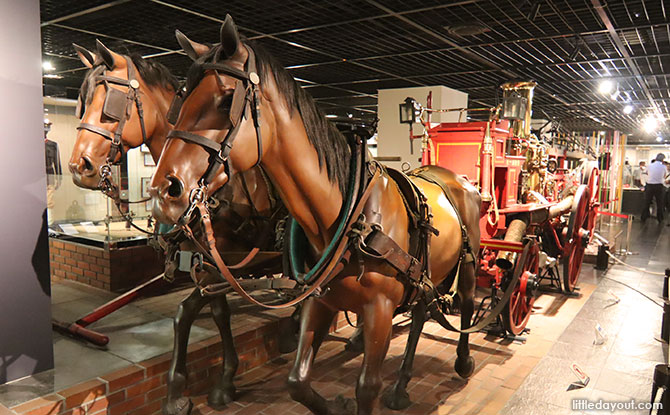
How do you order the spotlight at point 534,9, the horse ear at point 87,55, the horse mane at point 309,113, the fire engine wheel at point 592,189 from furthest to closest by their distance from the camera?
the fire engine wheel at point 592,189 → the spotlight at point 534,9 → the horse ear at point 87,55 → the horse mane at point 309,113

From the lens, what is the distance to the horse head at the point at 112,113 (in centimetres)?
272

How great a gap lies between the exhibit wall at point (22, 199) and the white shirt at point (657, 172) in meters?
15.2

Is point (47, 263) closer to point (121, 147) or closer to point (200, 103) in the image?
point (121, 147)

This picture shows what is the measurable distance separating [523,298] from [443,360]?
3.50 feet

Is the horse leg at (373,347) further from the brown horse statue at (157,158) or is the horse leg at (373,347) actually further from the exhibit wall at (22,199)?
the exhibit wall at (22,199)

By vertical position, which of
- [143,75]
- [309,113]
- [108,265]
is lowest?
[108,265]

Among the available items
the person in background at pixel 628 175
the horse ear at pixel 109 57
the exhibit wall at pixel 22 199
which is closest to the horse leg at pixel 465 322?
the horse ear at pixel 109 57

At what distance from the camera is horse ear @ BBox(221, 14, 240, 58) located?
166 centimetres

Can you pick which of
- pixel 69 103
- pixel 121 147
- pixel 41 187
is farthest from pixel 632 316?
pixel 69 103

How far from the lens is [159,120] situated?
3.00 m

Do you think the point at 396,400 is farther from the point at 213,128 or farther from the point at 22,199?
the point at 22,199

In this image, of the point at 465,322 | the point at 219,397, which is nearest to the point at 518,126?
the point at 465,322

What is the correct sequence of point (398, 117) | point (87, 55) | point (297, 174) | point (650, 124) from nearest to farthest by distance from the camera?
point (297, 174), point (87, 55), point (398, 117), point (650, 124)

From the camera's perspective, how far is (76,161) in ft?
8.82
